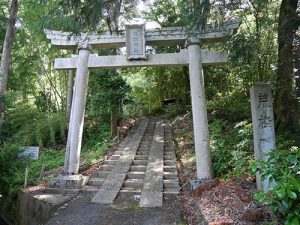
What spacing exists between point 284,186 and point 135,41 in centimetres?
541

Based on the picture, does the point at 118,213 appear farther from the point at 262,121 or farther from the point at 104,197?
the point at 262,121

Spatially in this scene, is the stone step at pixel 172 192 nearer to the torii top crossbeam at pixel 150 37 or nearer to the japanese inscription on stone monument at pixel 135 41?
the japanese inscription on stone monument at pixel 135 41

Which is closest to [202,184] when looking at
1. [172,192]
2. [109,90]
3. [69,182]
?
[172,192]

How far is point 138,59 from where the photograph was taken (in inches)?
275

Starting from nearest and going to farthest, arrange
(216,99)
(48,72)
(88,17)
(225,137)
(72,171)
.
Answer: (88,17), (72,171), (225,137), (216,99), (48,72)

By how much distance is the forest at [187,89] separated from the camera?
4973 millimetres

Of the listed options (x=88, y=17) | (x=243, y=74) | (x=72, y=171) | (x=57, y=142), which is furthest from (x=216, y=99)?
(x=88, y=17)

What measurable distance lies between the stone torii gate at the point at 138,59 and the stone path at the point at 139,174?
0.72 metres

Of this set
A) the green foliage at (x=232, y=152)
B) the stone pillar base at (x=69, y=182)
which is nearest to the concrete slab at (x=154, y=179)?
the green foliage at (x=232, y=152)

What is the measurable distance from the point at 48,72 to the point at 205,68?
8.57 meters

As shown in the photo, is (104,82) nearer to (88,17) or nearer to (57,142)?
(57,142)

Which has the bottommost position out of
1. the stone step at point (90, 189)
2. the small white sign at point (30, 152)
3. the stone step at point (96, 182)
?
the stone step at point (90, 189)

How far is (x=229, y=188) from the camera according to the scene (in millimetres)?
4957

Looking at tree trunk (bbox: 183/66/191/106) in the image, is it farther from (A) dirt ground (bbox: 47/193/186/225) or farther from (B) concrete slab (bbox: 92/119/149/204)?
(A) dirt ground (bbox: 47/193/186/225)
